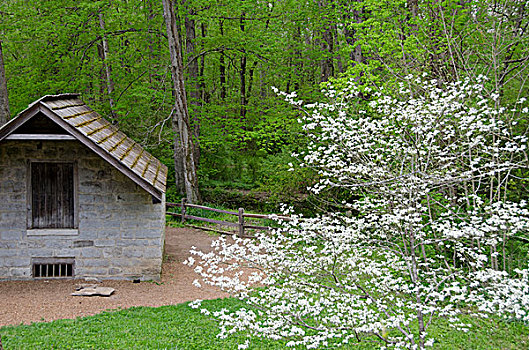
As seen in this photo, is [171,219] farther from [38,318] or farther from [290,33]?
[290,33]

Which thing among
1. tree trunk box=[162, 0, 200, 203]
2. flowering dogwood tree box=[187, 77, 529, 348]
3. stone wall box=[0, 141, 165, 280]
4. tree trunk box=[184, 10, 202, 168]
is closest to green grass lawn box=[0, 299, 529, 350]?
flowering dogwood tree box=[187, 77, 529, 348]

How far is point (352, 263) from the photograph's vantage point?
5.55 meters

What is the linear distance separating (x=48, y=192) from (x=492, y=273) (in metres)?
7.89

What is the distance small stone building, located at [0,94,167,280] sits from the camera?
845cm

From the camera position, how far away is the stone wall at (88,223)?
27.7ft

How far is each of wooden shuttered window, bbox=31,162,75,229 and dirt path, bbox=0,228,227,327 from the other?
1.19m

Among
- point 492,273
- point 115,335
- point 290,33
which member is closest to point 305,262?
point 492,273

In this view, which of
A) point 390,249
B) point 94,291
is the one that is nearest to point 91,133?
point 94,291

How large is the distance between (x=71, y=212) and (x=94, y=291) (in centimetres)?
177

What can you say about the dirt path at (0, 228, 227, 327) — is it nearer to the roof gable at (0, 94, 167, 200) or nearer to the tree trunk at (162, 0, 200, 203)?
the roof gable at (0, 94, 167, 200)

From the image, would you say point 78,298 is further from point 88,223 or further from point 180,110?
point 180,110

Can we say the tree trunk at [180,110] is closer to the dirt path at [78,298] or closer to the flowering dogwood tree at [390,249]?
the dirt path at [78,298]

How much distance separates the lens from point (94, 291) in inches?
311

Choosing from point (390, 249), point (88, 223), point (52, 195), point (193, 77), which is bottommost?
point (88, 223)
